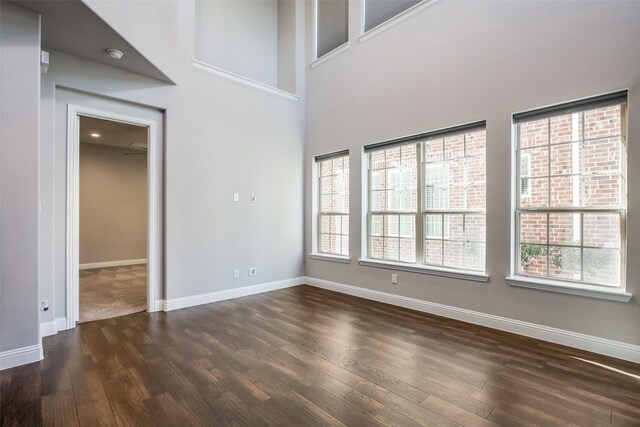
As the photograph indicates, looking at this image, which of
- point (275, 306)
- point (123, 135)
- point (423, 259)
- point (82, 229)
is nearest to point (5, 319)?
point (275, 306)

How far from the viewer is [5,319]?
246 cm

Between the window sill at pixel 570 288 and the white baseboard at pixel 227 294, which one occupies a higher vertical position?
the window sill at pixel 570 288

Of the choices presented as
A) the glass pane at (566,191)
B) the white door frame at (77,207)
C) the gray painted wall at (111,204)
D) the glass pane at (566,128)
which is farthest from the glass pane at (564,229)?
the gray painted wall at (111,204)

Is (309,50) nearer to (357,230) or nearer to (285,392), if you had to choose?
(357,230)

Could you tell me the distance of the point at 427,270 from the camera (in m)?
3.82

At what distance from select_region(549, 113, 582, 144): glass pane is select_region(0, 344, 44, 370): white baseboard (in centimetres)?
497

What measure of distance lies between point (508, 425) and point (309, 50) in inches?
221

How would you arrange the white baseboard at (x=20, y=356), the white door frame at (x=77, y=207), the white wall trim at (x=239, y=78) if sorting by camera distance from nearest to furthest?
the white baseboard at (x=20, y=356) → the white door frame at (x=77, y=207) → the white wall trim at (x=239, y=78)

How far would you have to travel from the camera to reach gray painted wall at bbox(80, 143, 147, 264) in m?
6.93

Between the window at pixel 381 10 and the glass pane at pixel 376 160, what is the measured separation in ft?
5.97

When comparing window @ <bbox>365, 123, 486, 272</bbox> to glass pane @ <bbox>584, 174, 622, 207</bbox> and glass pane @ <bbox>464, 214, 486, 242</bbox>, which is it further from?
glass pane @ <bbox>584, 174, 622, 207</bbox>

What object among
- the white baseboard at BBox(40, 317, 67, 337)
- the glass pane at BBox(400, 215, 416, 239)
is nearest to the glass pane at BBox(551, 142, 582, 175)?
the glass pane at BBox(400, 215, 416, 239)

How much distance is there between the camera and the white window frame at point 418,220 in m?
3.54

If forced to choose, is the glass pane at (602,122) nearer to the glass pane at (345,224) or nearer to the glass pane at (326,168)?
the glass pane at (345,224)
